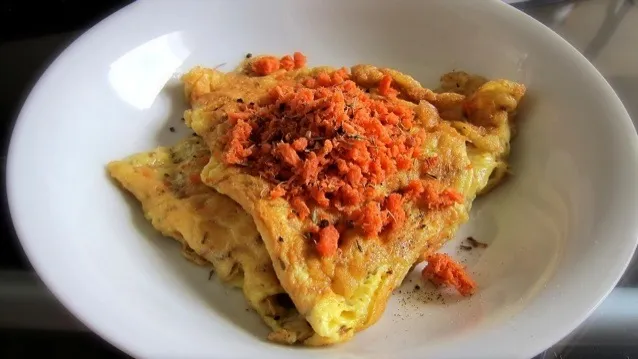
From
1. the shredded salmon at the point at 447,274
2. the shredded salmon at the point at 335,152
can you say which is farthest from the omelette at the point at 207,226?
the shredded salmon at the point at 447,274

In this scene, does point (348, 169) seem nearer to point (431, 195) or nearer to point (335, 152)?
point (335, 152)

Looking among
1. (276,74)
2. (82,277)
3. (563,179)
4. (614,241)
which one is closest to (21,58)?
(276,74)

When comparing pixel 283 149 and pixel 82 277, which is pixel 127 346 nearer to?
pixel 82 277

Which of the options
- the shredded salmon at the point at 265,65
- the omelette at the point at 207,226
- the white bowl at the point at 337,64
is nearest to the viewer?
the white bowl at the point at 337,64

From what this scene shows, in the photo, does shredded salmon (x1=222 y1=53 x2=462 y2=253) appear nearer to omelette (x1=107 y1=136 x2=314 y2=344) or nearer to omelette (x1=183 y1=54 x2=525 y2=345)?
omelette (x1=183 y1=54 x2=525 y2=345)

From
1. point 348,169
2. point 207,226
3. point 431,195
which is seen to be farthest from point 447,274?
point 207,226

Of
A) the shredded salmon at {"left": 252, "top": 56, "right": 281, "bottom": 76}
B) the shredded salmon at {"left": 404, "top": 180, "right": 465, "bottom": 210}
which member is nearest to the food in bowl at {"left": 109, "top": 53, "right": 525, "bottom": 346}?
the shredded salmon at {"left": 404, "top": 180, "right": 465, "bottom": 210}

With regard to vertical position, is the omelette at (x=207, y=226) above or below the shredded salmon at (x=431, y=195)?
below

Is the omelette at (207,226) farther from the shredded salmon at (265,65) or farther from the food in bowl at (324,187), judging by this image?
the shredded salmon at (265,65)
